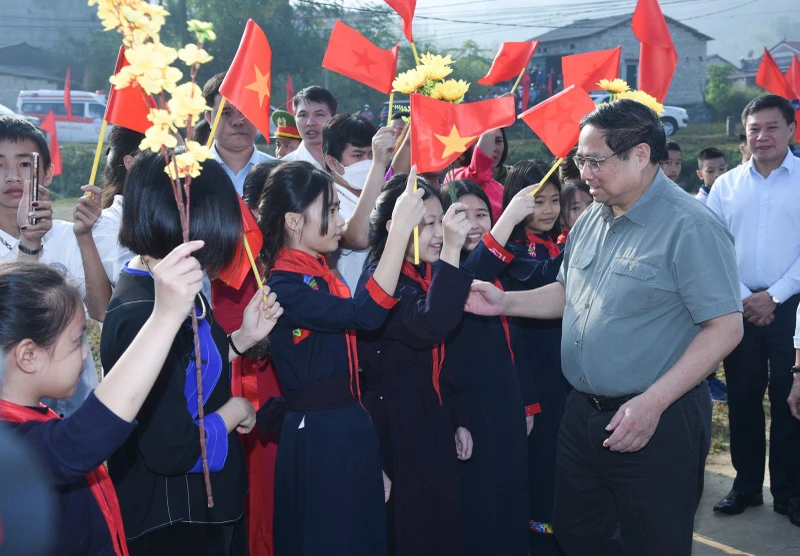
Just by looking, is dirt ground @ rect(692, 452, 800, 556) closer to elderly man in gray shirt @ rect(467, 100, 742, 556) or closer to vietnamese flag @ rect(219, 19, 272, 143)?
elderly man in gray shirt @ rect(467, 100, 742, 556)

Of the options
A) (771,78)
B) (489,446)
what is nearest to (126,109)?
(489,446)

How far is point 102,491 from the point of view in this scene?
70.2 inches

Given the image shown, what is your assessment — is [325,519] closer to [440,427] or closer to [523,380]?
[440,427]

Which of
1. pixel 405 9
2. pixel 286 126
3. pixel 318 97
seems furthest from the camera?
pixel 286 126

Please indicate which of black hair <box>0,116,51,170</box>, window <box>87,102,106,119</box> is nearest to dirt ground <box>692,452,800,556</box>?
black hair <box>0,116,51,170</box>

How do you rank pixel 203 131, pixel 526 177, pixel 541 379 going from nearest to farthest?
pixel 541 379 < pixel 526 177 < pixel 203 131

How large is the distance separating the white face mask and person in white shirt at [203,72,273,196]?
431 mm

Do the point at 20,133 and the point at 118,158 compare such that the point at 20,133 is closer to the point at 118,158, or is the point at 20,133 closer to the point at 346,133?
the point at 118,158

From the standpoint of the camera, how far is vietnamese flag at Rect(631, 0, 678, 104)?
4250 millimetres

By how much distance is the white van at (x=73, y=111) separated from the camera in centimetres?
2370

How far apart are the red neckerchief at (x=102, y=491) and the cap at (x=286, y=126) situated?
404 cm

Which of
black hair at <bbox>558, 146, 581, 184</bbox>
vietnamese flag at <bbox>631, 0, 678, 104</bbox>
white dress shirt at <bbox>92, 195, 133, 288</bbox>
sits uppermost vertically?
vietnamese flag at <bbox>631, 0, 678, 104</bbox>

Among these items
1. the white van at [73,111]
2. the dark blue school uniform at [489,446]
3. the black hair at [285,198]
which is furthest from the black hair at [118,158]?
the white van at [73,111]

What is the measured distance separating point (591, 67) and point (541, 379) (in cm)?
170
